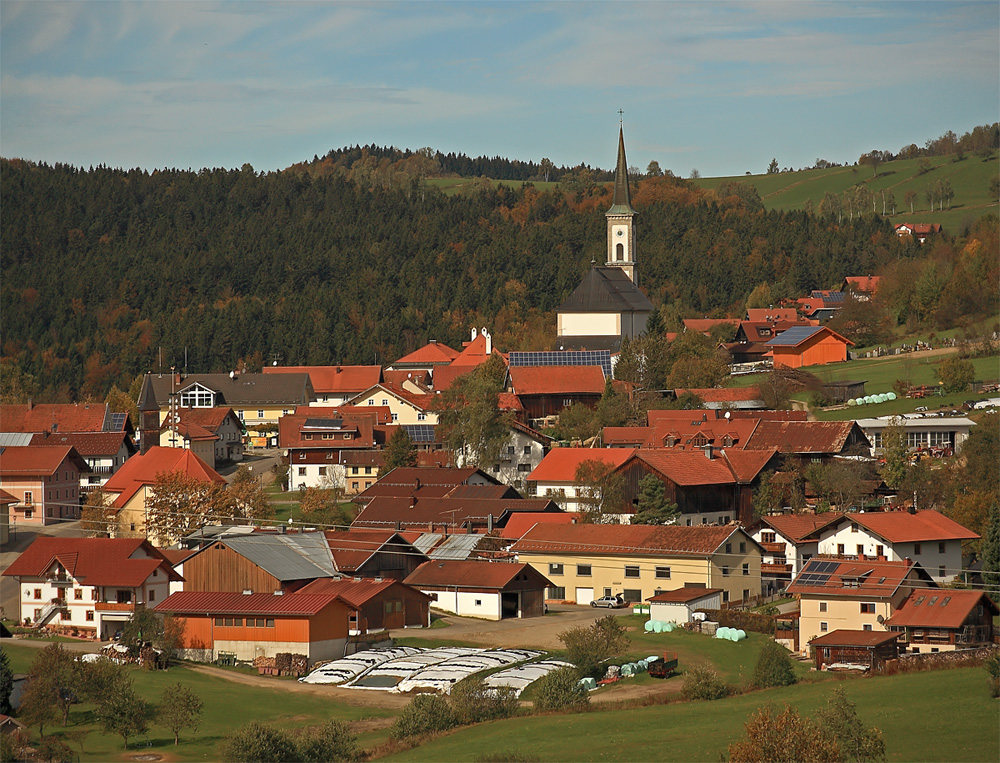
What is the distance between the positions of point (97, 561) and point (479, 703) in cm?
1634

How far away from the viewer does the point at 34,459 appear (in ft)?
199

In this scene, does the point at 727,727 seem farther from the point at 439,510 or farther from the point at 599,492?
the point at 439,510

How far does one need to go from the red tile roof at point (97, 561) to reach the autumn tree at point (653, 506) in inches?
672

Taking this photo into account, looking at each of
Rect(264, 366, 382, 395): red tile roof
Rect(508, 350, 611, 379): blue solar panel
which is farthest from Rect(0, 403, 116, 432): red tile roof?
A: Rect(508, 350, 611, 379): blue solar panel

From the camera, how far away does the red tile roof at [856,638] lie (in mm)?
34469

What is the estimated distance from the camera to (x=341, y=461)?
6391 cm

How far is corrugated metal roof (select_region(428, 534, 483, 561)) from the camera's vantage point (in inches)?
Answer: 1925

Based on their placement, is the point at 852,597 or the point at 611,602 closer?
the point at 852,597

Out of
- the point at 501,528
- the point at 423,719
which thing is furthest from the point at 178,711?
the point at 501,528

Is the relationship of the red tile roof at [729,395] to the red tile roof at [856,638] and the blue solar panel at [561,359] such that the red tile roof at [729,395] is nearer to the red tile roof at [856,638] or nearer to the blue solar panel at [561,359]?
the blue solar panel at [561,359]

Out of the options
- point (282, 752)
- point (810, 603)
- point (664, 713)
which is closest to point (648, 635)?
point (810, 603)

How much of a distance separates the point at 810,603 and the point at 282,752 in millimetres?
17095

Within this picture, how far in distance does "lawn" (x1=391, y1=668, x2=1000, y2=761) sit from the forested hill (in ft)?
216

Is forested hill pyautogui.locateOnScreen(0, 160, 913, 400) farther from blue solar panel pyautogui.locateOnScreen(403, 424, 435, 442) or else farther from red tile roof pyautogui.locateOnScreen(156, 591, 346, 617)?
red tile roof pyautogui.locateOnScreen(156, 591, 346, 617)
